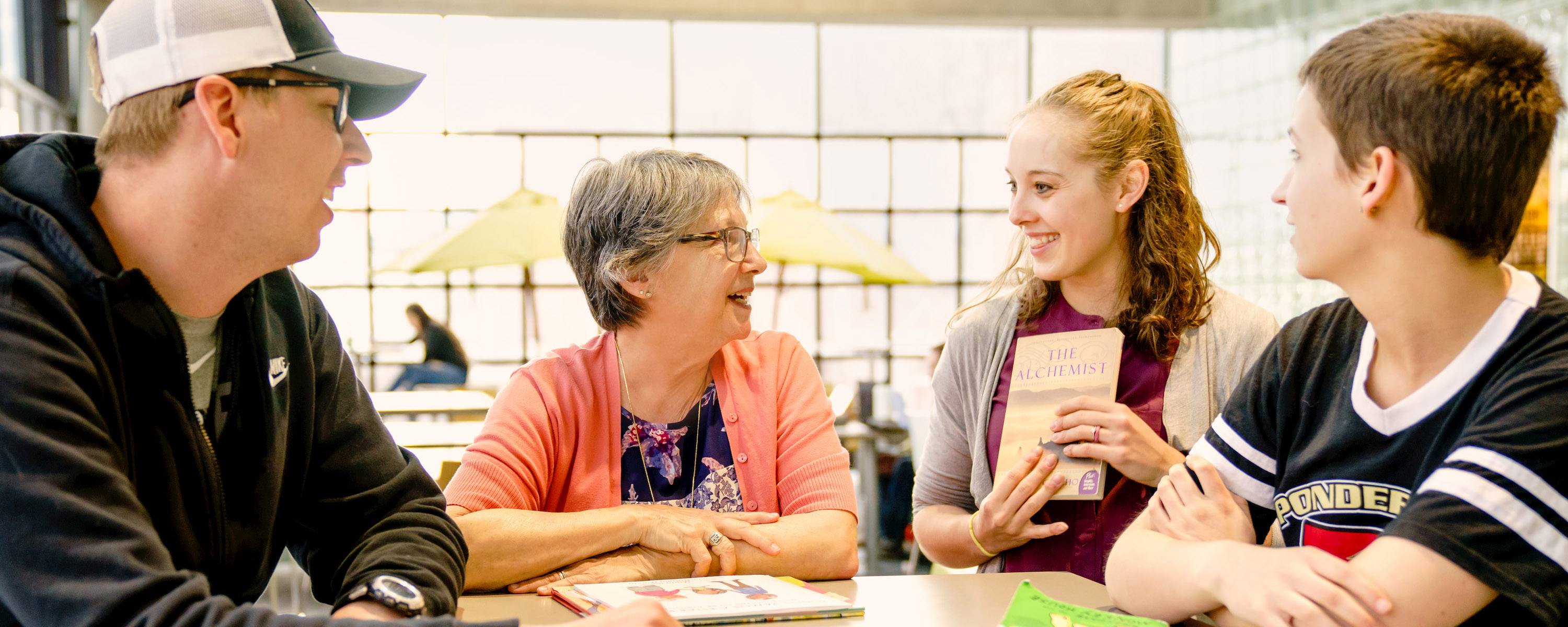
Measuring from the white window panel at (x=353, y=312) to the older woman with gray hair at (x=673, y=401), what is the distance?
302 inches

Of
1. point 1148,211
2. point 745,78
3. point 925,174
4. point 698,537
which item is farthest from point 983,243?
point 698,537

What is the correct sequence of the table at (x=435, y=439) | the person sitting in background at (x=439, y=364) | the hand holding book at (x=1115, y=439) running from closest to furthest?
the hand holding book at (x=1115, y=439) → the table at (x=435, y=439) → the person sitting in background at (x=439, y=364)

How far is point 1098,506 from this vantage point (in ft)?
5.80

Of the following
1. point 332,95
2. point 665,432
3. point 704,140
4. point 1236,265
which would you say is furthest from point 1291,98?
point 332,95

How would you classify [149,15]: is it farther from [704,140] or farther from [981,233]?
[981,233]

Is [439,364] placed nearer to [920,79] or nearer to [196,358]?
[920,79]

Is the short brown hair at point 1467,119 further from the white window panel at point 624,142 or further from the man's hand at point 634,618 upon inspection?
the white window panel at point 624,142

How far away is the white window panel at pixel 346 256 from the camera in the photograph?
8.90 meters

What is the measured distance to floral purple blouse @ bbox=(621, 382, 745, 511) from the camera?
6.07 ft

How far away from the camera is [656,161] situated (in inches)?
75.2

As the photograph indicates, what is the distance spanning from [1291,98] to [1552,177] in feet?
8.72

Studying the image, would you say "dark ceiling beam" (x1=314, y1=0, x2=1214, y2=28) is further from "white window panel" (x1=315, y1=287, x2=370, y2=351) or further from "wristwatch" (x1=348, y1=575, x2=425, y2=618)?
"wristwatch" (x1=348, y1=575, x2=425, y2=618)

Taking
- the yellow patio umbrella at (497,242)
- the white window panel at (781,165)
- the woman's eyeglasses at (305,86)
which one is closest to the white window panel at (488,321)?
the white window panel at (781,165)

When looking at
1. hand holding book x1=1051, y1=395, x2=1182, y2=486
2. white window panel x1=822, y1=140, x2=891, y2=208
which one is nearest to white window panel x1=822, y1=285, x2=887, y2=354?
white window panel x1=822, y1=140, x2=891, y2=208
